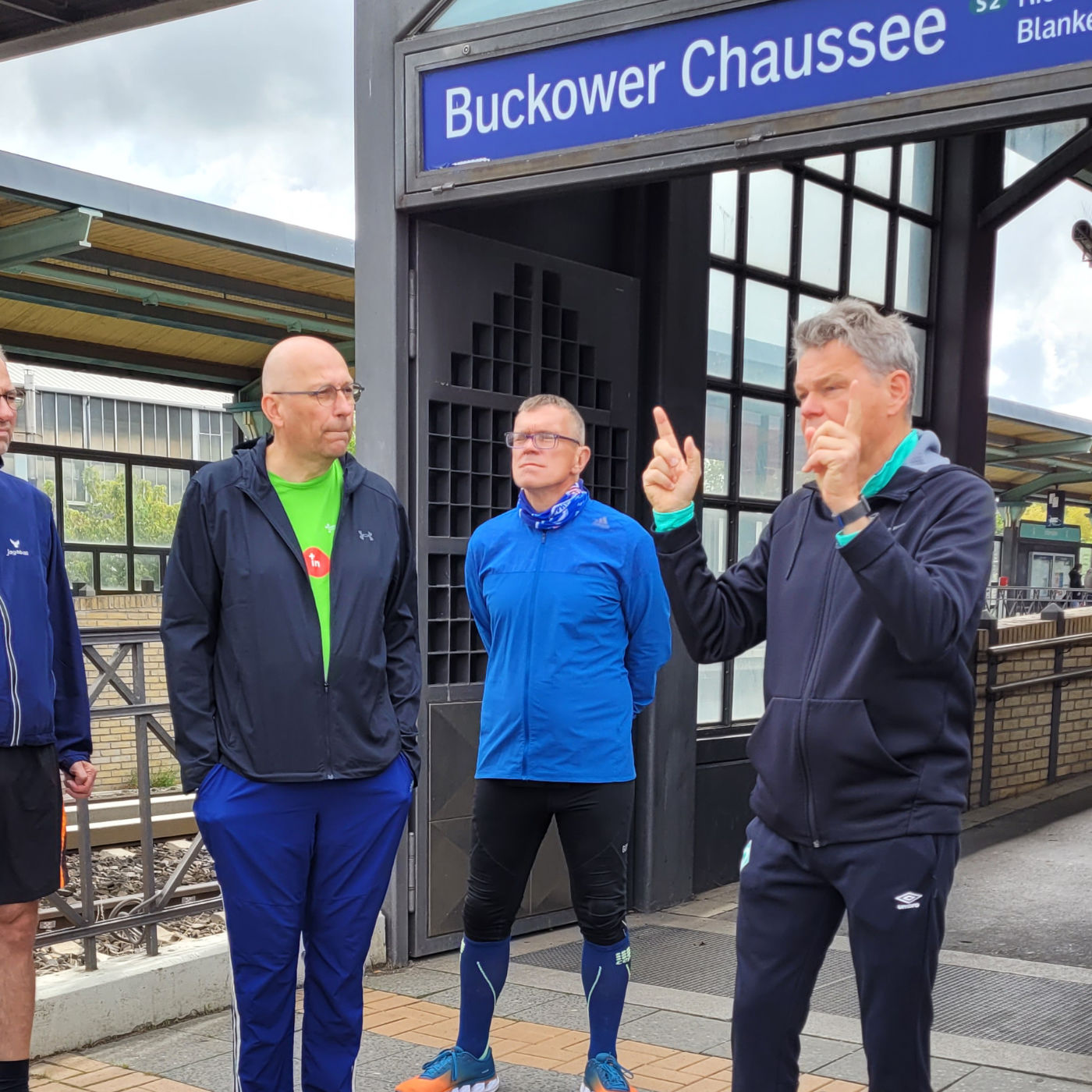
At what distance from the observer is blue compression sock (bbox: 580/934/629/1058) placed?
3.79 meters

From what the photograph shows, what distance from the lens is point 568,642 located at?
3760mm

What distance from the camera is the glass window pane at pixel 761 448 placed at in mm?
6672

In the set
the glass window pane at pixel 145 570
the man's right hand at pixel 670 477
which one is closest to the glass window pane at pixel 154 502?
the glass window pane at pixel 145 570

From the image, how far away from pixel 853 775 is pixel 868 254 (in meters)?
5.49

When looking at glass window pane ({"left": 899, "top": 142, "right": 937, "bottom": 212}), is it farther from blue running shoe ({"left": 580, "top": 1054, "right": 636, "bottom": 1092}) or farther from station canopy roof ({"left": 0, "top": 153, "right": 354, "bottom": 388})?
station canopy roof ({"left": 0, "top": 153, "right": 354, "bottom": 388})

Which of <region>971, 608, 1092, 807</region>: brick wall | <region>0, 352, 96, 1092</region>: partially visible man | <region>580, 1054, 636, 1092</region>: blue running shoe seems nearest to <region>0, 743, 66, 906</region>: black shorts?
<region>0, 352, 96, 1092</region>: partially visible man

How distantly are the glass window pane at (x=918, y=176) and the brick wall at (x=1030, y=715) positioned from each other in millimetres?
2753

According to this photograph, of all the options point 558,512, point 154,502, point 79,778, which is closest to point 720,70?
point 558,512

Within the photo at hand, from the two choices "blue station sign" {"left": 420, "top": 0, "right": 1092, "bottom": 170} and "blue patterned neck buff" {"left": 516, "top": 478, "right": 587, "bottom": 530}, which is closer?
"blue station sign" {"left": 420, "top": 0, "right": 1092, "bottom": 170}

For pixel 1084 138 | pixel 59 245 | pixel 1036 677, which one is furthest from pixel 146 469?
pixel 1084 138

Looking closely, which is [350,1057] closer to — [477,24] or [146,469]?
[477,24]

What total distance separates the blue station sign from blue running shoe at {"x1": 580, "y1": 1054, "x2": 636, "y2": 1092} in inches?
110

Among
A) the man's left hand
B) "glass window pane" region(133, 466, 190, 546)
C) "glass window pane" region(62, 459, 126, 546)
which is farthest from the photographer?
"glass window pane" region(133, 466, 190, 546)

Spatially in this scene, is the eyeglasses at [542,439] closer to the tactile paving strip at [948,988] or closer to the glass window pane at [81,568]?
the tactile paving strip at [948,988]
